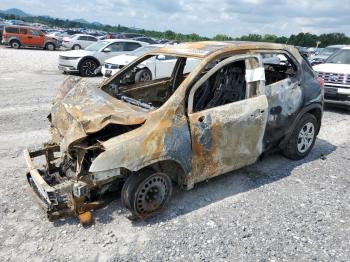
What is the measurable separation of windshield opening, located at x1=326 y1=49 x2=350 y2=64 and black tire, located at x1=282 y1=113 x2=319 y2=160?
17.8 feet

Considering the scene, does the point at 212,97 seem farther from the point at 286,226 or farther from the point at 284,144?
the point at 286,226

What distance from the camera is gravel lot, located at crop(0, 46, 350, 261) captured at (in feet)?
11.9

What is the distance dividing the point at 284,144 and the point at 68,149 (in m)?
3.34

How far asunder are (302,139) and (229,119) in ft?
6.67

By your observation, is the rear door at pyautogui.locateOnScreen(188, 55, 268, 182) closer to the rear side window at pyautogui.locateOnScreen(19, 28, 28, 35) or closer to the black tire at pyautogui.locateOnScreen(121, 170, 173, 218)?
the black tire at pyautogui.locateOnScreen(121, 170, 173, 218)

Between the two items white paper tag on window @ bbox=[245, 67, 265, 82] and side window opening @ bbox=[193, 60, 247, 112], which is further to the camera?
side window opening @ bbox=[193, 60, 247, 112]

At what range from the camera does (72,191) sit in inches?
149

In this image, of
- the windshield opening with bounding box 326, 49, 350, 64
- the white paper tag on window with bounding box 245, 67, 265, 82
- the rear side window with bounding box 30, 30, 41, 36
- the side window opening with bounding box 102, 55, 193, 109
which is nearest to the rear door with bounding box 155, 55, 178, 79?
the windshield opening with bounding box 326, 49, 350, 64

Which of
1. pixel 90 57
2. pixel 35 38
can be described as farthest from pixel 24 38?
pixel 90 57

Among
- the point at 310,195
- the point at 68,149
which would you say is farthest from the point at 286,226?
the point at 68,149

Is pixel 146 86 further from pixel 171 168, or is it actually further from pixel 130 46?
pixel 130 46

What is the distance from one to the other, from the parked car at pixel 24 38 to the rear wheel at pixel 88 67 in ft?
56.9

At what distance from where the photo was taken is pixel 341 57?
1070 cm

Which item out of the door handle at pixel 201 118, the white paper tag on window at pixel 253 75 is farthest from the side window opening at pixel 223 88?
the door handle at pixel 201 118
